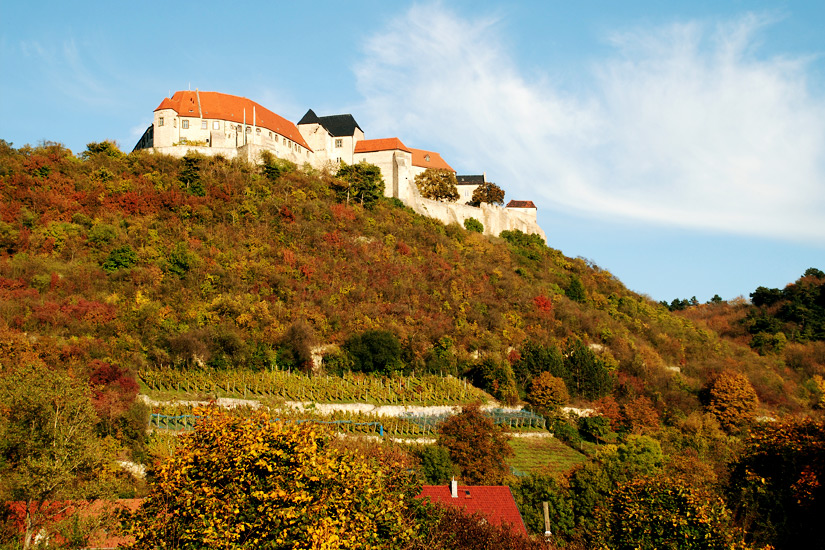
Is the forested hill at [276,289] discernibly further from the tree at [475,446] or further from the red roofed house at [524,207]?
the red roofed house at [524,207]

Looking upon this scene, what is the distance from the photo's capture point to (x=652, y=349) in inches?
2108

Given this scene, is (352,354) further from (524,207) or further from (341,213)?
(524,207)

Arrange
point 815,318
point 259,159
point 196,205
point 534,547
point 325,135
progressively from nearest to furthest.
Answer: point 534,547 < point 196,205 < point 259,159 < point 325,135 < point 815,318

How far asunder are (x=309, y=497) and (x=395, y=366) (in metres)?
27.8

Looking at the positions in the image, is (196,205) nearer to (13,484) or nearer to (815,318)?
(13,484)

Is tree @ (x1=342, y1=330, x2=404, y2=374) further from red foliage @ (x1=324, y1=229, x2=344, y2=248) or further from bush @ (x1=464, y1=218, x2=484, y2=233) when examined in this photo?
bush @ (x1=464, y1=218, x2=484, y2=233)

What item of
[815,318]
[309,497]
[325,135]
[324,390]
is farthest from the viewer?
[815,318]

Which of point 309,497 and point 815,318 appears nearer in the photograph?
point 309,497

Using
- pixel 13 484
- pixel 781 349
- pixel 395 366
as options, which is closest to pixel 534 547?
pixel 13 484

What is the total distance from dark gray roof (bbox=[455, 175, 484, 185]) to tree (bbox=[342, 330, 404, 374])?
121 feet

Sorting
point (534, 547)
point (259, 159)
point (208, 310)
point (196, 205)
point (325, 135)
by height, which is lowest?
point (534, 547)

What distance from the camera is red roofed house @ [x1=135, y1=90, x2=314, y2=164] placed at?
52250 mm

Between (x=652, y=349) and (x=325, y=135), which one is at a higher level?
(x=325, y=135)

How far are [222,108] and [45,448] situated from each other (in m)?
41.1
